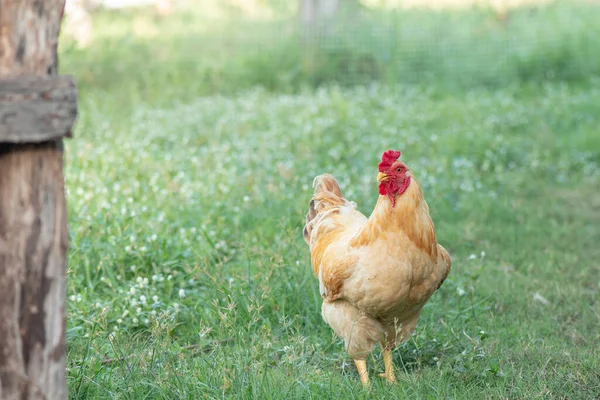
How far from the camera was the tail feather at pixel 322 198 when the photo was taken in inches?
184

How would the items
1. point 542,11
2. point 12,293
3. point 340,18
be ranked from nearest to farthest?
point 12,293 → point 340,18 → point 542,11

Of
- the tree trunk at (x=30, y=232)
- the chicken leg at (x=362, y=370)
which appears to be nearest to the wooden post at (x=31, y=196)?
the tree trunk at (x=30, y=232)

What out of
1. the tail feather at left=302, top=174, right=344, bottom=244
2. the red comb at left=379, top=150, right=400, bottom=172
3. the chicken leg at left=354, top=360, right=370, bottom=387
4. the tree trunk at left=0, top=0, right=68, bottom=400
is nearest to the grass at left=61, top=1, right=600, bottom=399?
the chicken leg at left=354, top=360, right=370, bottom=387

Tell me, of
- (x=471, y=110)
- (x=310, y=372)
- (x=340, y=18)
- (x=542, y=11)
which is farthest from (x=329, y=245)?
(x=542, y=11)

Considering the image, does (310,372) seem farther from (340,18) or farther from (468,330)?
(340,18)

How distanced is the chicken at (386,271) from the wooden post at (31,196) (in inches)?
64.8

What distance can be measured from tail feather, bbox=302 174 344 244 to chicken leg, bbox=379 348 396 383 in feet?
2.87

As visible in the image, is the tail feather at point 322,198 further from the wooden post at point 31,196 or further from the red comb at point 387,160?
the wooden post at point 31,196

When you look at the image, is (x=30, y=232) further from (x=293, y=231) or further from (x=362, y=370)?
(x=293, y=231)

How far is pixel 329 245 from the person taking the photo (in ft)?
14.0

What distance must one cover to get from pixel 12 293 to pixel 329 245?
6.90 ft

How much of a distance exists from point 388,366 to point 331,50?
9.20 meters

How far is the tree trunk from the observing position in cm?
241

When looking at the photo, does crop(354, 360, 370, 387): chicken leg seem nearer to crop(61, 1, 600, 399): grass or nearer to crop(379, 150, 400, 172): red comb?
crop(61, 1, 600, 399): grass
